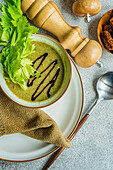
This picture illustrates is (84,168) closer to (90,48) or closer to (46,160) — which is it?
(46,160)

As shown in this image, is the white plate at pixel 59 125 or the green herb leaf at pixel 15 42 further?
the white plate at pixel 59 125

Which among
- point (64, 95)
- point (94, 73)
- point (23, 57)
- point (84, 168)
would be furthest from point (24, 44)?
point (84, 168)

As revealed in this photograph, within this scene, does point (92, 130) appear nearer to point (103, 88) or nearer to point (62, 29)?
point (103, 88)

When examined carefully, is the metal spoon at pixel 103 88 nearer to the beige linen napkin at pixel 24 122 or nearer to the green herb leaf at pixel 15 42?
the beige linen napkin at pixel 24 122


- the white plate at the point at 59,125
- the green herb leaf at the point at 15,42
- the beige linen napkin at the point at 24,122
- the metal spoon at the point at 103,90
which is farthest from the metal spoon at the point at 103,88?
the green herb leaf at the point at 15,42

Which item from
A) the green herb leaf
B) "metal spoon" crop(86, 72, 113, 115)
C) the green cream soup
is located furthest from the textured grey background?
the green herb leaf

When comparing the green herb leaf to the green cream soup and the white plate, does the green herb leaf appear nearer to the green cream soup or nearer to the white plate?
the green cream soup

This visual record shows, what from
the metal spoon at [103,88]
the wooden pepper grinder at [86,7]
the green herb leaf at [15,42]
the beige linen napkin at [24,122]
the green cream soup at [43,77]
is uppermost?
the wooden pepper grinder at [86,7]
